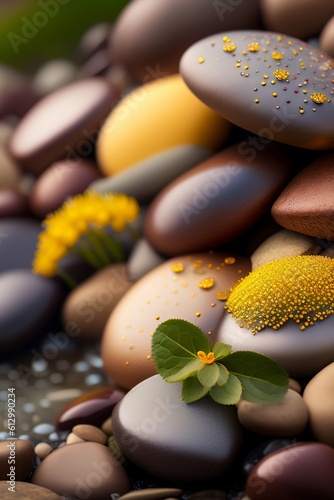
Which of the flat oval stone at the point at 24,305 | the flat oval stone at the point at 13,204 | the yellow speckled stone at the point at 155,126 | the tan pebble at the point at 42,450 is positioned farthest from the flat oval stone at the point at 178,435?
the flat oval stone at the point at 13,204

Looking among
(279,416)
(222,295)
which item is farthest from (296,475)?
(222,295)

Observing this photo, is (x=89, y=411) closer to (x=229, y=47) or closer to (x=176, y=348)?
(x=176, y=348)

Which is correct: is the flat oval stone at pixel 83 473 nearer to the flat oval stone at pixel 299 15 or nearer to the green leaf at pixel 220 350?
the green leaf at pixel 220 350

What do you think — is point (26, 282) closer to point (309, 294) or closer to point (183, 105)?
point (183, 105)

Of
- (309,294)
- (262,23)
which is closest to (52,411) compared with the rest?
(309,294)

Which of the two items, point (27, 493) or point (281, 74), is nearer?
point (27, 493)

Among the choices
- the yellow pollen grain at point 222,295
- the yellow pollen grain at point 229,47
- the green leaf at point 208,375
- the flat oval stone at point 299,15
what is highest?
the yellow pollen grain at point 229,47
